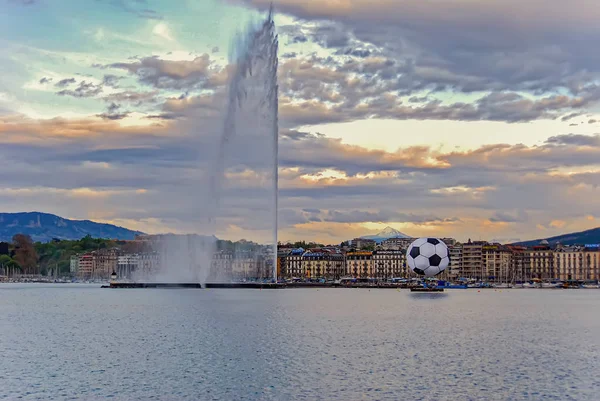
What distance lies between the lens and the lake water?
26.2 m

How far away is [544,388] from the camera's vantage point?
87.6ft

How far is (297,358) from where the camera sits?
33.7 metres

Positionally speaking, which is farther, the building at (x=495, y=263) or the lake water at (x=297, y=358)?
the building at (x=495, y=263)

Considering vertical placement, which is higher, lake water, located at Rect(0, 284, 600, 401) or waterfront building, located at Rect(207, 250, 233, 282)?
waterfront building, located at Rect(207, 250, 233, 282)

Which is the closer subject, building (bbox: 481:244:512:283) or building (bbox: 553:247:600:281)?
building (bbox: 553:247:600:281)

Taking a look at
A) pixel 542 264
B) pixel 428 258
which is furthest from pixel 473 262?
pixel 428 258

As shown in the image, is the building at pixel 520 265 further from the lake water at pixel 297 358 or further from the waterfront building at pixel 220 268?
the lake water at pixel 297 358

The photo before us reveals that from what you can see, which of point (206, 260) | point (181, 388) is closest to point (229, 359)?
point (181, 388)

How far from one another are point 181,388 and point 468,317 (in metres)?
37.1

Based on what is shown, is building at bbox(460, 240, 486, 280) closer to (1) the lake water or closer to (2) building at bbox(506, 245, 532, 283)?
(2) building at bbox(506, 245, 532, 283)

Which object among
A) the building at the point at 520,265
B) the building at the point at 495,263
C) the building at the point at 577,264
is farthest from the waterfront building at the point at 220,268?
the building at the point at 577,264

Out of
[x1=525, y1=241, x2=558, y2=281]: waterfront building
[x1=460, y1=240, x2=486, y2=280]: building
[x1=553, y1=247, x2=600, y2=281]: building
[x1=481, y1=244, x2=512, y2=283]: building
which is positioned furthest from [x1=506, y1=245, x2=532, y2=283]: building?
[x1=460, y1=240, x2=486, y2=280]: building

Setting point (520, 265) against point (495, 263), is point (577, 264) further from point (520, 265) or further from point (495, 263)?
point (495, 263)

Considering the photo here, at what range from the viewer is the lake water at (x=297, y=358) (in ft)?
85.9
